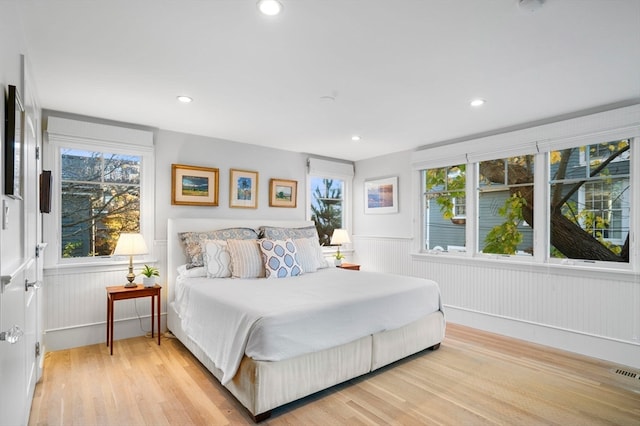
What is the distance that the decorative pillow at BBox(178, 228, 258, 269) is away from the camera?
144 inches

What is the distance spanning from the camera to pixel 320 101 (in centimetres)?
310

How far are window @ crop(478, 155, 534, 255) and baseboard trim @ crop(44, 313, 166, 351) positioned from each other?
13.0ft

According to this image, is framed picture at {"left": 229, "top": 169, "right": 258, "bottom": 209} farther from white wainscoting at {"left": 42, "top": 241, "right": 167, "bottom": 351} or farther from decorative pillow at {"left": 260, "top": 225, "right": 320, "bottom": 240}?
white wainscoting at {"left": 42, "top": 241, "right": 167, "bottom": 351}

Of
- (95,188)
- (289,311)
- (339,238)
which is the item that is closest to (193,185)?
(95,188)

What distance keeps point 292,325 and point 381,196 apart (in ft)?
11.4

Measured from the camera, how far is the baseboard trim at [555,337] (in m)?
3.10

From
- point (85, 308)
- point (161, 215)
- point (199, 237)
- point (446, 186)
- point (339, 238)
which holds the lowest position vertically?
point (85, 308)

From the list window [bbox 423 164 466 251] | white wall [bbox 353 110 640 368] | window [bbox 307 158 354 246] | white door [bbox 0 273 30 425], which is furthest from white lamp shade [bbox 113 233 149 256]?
window [bbox 423 164 466 251]

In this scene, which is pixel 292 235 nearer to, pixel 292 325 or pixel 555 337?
pixel 292 325

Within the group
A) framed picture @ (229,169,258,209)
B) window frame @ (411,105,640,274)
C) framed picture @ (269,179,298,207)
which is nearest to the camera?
window frame @ (411,105,640,274)

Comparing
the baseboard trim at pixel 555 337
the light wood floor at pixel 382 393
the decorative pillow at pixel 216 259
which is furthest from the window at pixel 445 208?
the decorative pillow at pixel 216 259

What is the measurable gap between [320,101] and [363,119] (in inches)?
27.2

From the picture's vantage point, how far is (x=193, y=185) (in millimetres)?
4211

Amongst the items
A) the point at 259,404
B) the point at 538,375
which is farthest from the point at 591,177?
the point at 259,404
